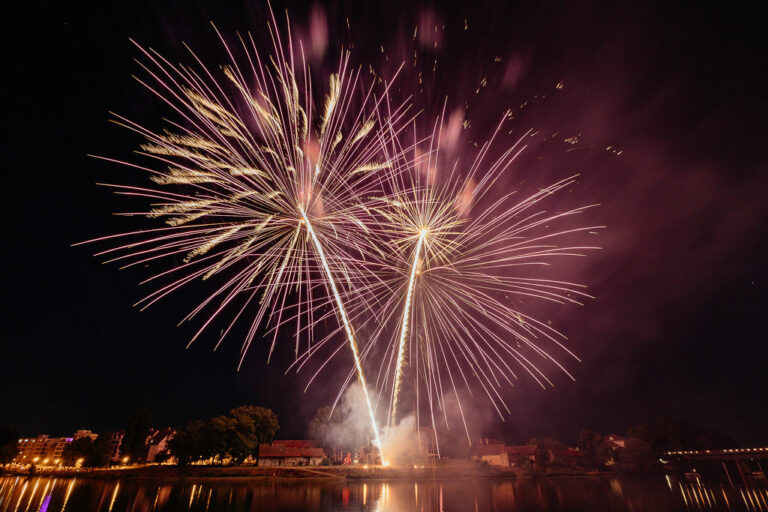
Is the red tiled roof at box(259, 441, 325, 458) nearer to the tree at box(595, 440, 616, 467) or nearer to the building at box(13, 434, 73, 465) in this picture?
the tree at box(595, 440, 616, 467)

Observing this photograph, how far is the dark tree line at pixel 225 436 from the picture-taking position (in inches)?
1660

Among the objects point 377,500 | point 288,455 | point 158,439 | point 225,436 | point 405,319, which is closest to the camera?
point 405,319

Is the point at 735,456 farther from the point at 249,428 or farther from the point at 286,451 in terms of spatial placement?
the point at 249,428

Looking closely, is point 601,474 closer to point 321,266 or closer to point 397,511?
point 397,511

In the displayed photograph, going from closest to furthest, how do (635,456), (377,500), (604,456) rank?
(377,500) → (635,456) → (604,456)

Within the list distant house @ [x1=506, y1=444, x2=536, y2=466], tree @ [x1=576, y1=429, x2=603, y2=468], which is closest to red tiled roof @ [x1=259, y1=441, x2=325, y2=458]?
distant house @ [x1=506, y1=444, x2=536, y2=466]

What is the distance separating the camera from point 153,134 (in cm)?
991

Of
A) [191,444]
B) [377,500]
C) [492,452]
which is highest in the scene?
[191,444]

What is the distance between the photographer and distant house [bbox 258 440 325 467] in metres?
48.9

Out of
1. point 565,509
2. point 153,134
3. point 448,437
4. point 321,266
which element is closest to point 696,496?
point 565,509

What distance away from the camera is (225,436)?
1729 inches

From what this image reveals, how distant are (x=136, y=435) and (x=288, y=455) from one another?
30.0 metres

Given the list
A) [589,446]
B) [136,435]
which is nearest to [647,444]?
[589,446]

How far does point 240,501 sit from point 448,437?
1384 inches
